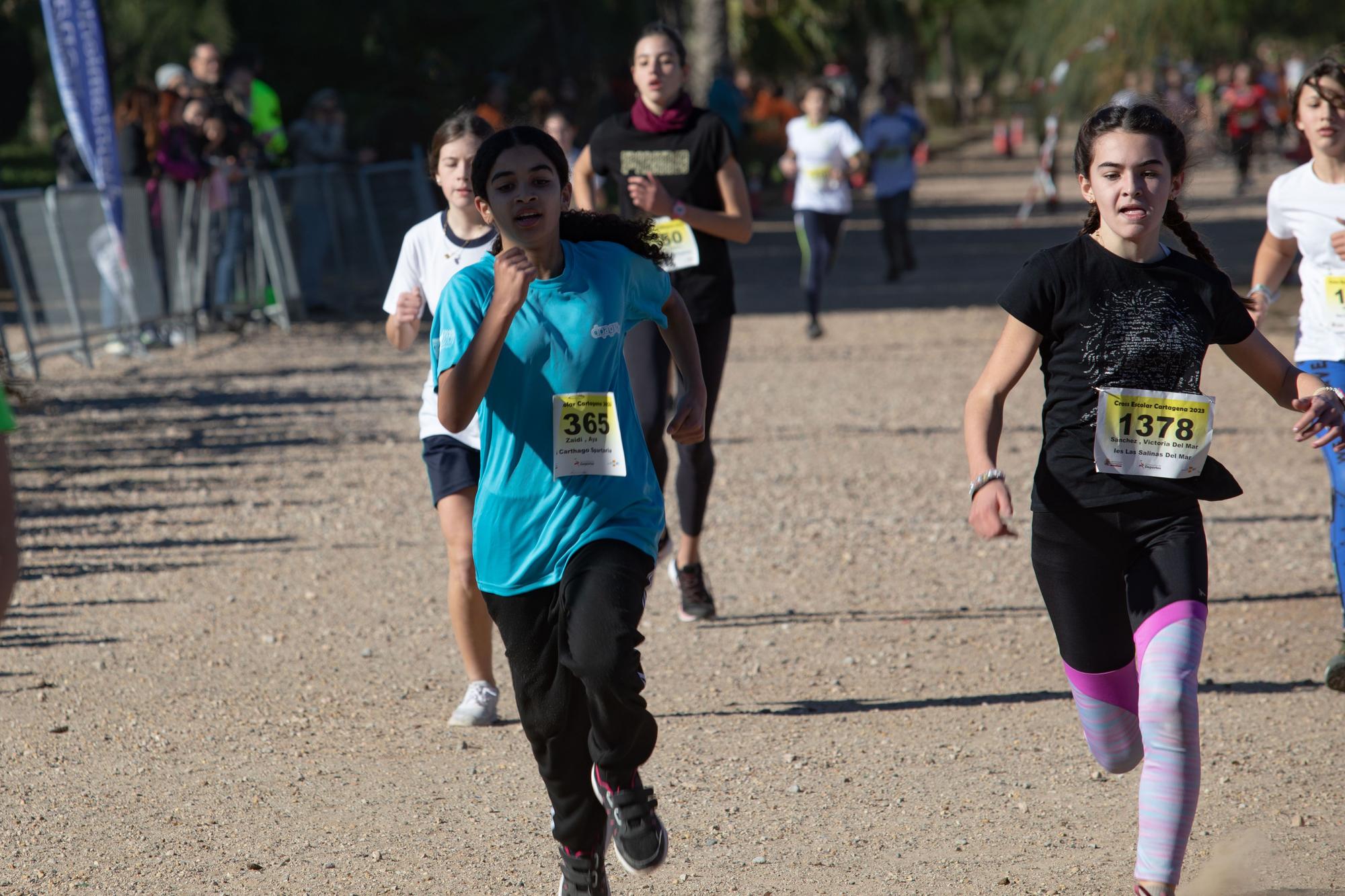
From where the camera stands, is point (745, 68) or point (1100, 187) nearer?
point (1100, 187)

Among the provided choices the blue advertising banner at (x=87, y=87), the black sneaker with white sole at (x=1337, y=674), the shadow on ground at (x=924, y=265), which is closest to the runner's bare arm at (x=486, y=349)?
the black sneaker with white sole at (x=1337, y=674)

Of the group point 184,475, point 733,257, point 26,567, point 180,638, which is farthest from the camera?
point 733,257

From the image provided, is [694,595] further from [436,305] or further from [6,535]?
[6,535]

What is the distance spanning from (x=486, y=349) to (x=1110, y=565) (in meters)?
1.43

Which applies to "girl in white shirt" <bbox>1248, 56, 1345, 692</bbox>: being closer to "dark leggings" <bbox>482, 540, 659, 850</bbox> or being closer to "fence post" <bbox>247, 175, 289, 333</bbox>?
"dark leggings" <bbox>482, 540, 659, 850</bbox>

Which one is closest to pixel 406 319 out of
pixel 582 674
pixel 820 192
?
pixel 582 674

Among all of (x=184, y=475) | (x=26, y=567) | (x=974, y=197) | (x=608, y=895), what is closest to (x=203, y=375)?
(x=184, y=475)

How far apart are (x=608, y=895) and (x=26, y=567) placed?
4.45 metres

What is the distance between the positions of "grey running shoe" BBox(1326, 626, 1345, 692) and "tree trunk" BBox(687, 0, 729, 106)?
825 inches

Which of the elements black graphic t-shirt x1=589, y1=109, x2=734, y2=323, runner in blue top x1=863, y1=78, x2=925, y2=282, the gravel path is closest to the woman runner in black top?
black graphic t-shirt x1=589, y1=109, x2=734, y2=323

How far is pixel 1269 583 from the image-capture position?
6.78 meters

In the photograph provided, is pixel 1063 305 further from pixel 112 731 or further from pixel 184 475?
pixel 184 475

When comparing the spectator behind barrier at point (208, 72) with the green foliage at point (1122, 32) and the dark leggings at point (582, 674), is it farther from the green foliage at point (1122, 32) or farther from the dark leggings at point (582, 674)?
the dark leggings at point (582, 674)

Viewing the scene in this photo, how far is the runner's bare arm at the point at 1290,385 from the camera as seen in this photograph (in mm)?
3619
